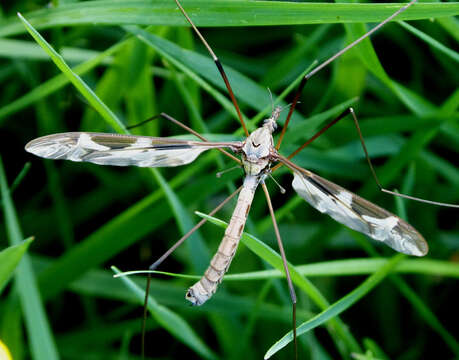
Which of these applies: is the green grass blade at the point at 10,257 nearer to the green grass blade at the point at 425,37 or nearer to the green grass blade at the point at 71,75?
the green grass blade at the point at 71,75

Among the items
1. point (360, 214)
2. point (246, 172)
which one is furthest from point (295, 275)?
point (246, 172)

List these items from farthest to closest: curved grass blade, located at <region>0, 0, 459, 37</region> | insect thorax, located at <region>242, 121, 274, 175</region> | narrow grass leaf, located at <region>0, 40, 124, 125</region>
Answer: narrow grass leaf, located at <region>0, 40, 124, 125</region>
insect thorax, located at <region>242, 121, 274, 175</region>
curved grass blade, located at <region>0, 0, 459, 37</region>

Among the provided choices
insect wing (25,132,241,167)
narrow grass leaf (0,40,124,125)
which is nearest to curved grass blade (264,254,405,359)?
insect wing (25,132,241,167)

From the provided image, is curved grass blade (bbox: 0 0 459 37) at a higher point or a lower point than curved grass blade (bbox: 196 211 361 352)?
higher

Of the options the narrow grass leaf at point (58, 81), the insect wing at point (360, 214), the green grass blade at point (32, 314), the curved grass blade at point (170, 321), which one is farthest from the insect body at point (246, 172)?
the narrow grass leaf at point (58, 81)

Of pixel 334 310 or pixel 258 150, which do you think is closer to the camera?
pixel 334 310

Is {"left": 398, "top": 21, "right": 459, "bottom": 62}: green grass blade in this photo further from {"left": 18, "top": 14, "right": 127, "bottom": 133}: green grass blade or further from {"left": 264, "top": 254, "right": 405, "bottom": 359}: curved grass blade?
{"left": 18, "top": 14, "right": 127, "bottom": 133}: green grass blade

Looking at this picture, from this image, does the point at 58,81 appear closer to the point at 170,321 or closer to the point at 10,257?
the point at 10,257
